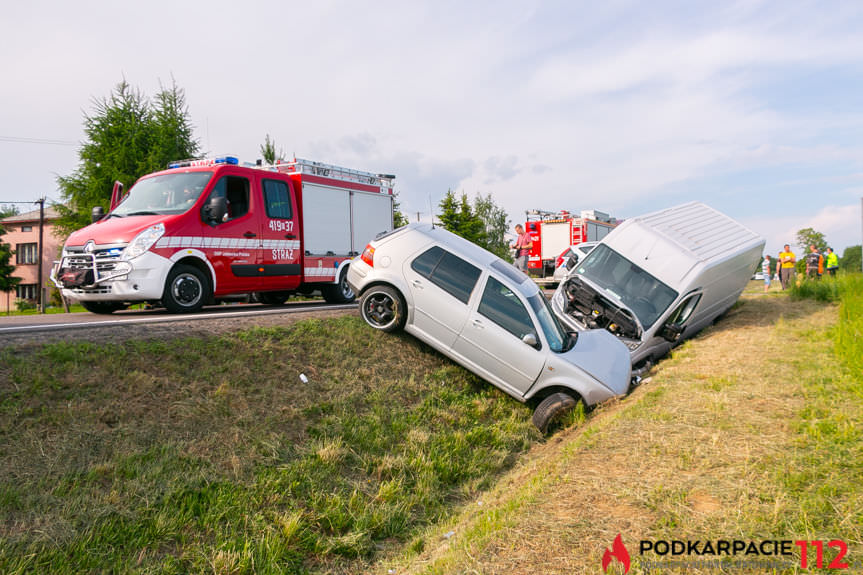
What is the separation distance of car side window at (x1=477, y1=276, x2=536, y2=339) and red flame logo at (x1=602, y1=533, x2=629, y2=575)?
4.05 m

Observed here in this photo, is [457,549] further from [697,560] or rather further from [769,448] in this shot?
[769,448]

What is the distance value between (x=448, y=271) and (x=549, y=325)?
60.0 inches

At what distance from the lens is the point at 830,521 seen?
11.1ft

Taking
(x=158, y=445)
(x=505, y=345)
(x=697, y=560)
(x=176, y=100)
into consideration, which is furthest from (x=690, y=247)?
(x=176, y=100)

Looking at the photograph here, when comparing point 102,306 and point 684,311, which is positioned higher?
point 102,306

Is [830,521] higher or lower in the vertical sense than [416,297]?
lower

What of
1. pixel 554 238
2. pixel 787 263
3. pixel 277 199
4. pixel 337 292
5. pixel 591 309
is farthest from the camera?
pixel 554 238

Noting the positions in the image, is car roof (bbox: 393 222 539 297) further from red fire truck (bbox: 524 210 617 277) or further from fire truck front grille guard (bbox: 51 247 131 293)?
red fire truck (bbox: 524 210 617 277)

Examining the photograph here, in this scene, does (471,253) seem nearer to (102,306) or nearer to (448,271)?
(448,271)

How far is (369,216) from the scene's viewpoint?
13883mm

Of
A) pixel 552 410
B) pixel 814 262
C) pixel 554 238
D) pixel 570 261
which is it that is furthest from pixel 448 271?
pixel 554 238

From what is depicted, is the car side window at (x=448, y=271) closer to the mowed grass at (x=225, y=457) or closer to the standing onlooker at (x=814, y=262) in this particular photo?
the mowed grass at (x=225, y=457)

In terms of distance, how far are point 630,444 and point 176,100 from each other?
27.3m

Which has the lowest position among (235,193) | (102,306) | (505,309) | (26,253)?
(505,309)
